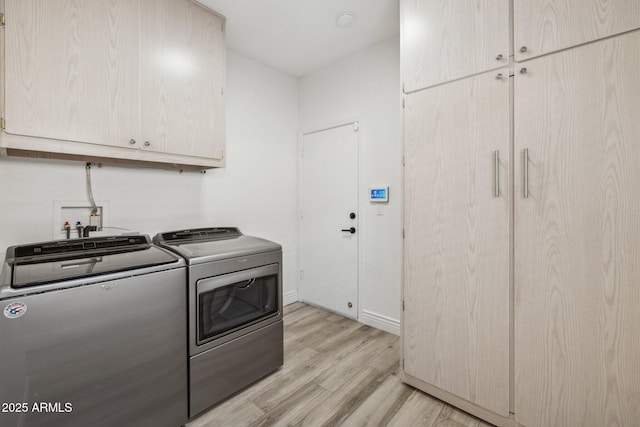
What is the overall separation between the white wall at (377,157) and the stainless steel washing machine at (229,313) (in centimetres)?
110

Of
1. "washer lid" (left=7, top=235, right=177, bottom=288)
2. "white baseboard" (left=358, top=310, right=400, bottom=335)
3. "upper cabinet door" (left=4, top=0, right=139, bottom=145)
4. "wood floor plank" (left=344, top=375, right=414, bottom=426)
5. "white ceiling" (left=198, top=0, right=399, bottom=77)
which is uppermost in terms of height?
"white ceiling" (left=198, top=0, right=399, bottom=77)

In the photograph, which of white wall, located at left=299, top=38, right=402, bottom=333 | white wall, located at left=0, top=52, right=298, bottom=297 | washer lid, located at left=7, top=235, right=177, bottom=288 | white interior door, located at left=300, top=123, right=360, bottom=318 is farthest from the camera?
white interior door, located at left=300, top=123, right=360, bottom=318

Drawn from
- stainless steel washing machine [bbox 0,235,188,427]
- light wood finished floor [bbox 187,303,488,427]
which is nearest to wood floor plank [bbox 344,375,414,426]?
light wood finished floor [bbox 187,303,488,427]

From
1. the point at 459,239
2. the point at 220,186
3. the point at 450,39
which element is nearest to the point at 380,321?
the point at 459,239

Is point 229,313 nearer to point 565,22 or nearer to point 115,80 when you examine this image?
point 115,80

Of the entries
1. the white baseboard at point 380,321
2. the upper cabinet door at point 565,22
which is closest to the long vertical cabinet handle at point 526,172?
the upper cabinet door at point 565,22

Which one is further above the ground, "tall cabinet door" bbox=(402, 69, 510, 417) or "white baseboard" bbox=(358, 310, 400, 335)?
"tall cabinet door" bbox=(402, 69, 510, 417)

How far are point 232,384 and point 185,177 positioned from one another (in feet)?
5.44

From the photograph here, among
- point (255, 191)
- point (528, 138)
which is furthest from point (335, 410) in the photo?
point (255, 191)

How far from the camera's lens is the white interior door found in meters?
2.93

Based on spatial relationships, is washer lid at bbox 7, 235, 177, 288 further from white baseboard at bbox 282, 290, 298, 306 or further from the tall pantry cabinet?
white baseboard at bbox 282, 290, 298, 306

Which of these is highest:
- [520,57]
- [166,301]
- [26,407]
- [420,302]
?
[520,57]

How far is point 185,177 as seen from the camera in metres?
2.42

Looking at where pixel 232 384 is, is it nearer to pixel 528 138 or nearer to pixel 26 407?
pixel 26 407
